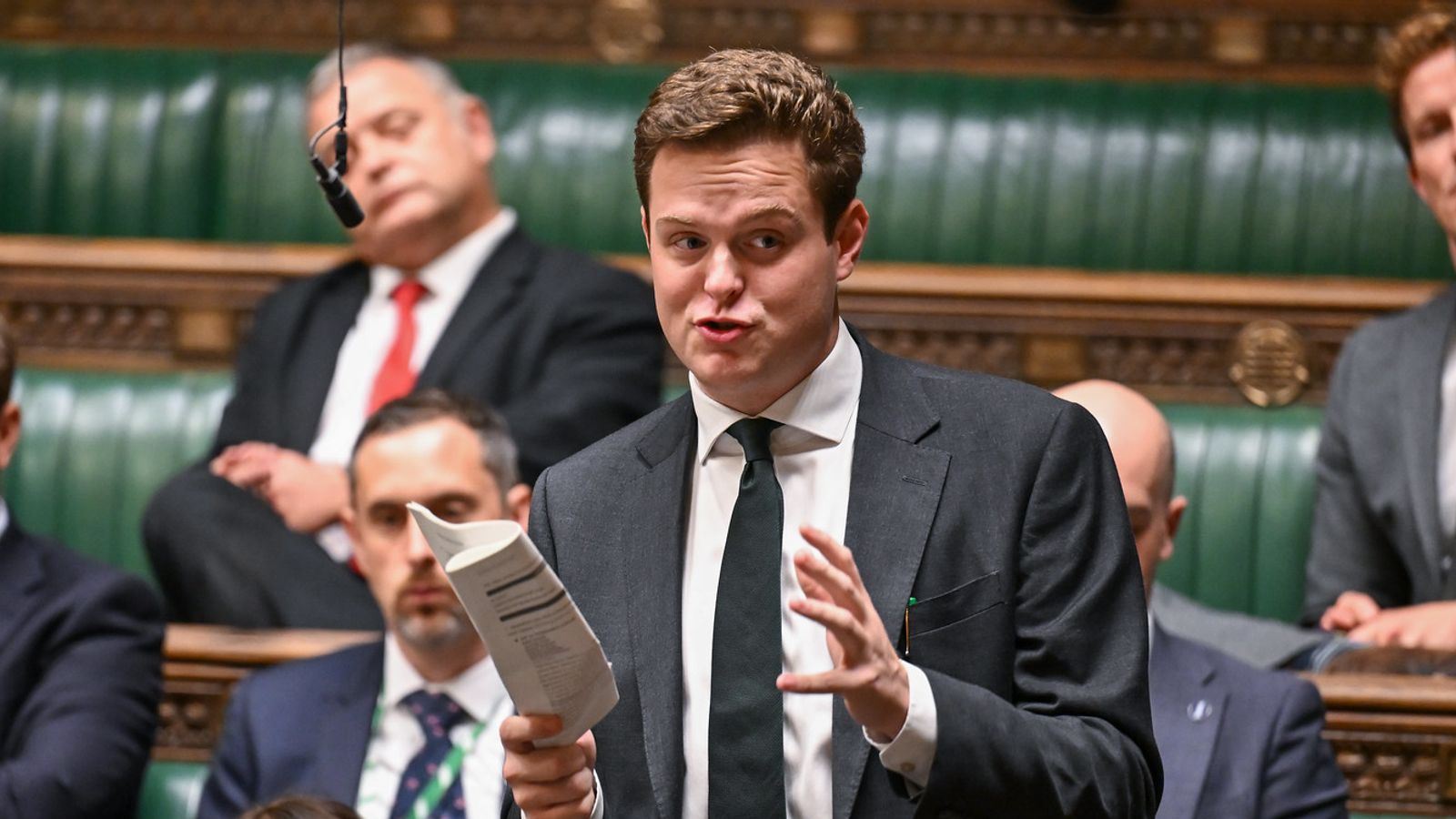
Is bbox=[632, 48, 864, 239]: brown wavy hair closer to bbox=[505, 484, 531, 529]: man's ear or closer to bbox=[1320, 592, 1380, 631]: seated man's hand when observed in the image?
bbox=[505, 484, 531, 529]: man's ear

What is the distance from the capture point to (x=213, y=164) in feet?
7.26

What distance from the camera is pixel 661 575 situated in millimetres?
869

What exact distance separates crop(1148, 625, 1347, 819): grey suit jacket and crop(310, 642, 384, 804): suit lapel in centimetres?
53

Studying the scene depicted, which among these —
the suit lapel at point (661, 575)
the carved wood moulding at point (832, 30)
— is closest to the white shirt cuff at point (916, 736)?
the suit lapel at point (661, 575)

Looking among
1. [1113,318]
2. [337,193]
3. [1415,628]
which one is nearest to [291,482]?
[337,193]

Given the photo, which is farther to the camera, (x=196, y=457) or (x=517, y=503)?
(x=196, y=457)

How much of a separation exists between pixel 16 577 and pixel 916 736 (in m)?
0.88

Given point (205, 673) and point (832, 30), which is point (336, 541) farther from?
point (832, 30)

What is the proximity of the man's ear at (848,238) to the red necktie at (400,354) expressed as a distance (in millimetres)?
965

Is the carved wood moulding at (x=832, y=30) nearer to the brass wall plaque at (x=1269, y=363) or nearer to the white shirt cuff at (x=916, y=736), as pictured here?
the brass wall plaque at (x=1269, y=363)

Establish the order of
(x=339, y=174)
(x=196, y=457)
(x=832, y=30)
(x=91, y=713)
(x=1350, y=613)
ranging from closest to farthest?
(x=339, y=174)
(x=91, y=713)
(x=1350, y=613)
(x=196, y=457)
(x=832, y=30)

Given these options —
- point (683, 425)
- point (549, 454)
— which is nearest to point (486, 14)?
point (549, 454)

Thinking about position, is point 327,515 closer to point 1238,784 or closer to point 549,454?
point 549,454

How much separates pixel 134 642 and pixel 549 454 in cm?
40
